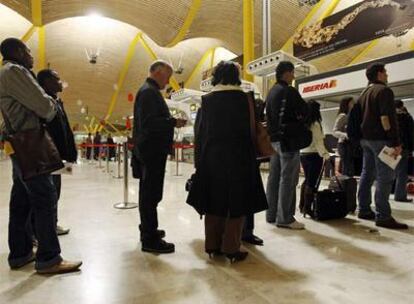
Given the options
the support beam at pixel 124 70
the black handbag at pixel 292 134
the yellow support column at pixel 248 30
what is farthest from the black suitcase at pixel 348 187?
the support beam at pixel 124 70

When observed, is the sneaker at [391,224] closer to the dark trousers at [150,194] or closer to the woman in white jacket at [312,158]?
the woman in white jacket at [312,158]

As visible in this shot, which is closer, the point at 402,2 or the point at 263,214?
Answer: the point at 263,214

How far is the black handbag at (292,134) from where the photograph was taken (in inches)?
103

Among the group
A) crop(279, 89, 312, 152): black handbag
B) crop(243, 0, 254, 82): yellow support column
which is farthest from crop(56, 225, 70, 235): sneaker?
crop(243, 0, 254, 82): yellow support column

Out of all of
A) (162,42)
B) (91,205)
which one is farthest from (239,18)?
(91,205)

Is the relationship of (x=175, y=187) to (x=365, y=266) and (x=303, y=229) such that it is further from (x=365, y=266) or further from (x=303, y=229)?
(x=365, y=266)

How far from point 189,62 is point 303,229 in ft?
65.8

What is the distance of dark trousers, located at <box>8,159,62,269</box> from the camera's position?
5.59 feet

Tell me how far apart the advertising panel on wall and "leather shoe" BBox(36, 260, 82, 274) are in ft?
28.2

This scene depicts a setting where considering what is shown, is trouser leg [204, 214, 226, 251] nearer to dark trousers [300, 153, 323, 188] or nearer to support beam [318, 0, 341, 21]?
dark trousers [300, 153, 323, 188]

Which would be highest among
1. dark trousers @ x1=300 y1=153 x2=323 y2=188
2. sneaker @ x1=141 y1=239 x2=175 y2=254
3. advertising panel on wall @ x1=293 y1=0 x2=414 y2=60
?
advertising panel on wall @ x1=293 y1=0 x2=414 y2=60

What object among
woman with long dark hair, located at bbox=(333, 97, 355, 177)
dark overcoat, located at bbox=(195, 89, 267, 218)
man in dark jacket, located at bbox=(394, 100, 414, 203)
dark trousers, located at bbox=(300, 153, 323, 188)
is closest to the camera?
→ dark overcoat, located at bbox=(195, 89, 267, 218)

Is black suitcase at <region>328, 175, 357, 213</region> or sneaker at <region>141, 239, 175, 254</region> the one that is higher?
black suitcase at <region>328, 175, 357, 213</region>

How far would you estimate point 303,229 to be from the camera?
8.91 feet
